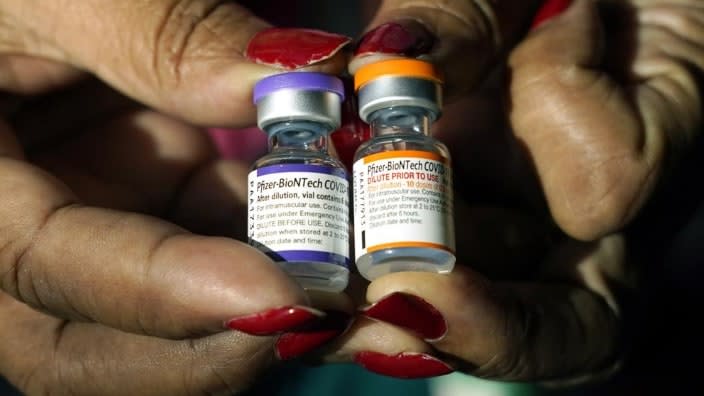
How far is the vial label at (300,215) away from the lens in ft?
2.47

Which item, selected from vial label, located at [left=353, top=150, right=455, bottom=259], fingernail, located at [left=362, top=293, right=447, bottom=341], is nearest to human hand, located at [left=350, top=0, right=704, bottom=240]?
vial label, located at [left=353, top=150, right=455, bottom=259]

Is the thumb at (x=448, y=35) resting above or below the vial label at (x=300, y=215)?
above

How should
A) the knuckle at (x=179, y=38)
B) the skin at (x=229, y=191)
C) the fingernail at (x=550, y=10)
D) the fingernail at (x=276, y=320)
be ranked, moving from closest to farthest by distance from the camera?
the fingernail at (x=276, y=320)
the skin at (x=229, y=191)
the knuckle at (x=179, y=38)
the fingernail at (x=550, y=10)

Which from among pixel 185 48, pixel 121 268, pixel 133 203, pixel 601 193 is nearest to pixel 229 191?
pixel 133 203

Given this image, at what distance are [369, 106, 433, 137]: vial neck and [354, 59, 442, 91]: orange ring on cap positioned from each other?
0.04 m

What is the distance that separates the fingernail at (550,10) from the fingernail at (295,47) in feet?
1.23

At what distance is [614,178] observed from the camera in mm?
931

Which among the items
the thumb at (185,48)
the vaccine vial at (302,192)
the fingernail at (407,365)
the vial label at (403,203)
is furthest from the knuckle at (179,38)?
the fingernail at (407,365)

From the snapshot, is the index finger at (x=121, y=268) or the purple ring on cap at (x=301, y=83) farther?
the purple ring on cap at (x=301, y=83)

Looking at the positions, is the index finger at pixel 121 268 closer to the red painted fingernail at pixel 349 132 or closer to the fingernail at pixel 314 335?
the fingernail at pixel 314 335

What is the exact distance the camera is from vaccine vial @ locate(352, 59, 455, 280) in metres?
0.76

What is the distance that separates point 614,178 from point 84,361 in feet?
2.11

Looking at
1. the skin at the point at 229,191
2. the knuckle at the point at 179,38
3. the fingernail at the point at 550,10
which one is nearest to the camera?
the skin at the point at 229,191

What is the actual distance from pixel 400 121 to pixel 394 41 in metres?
0.08
